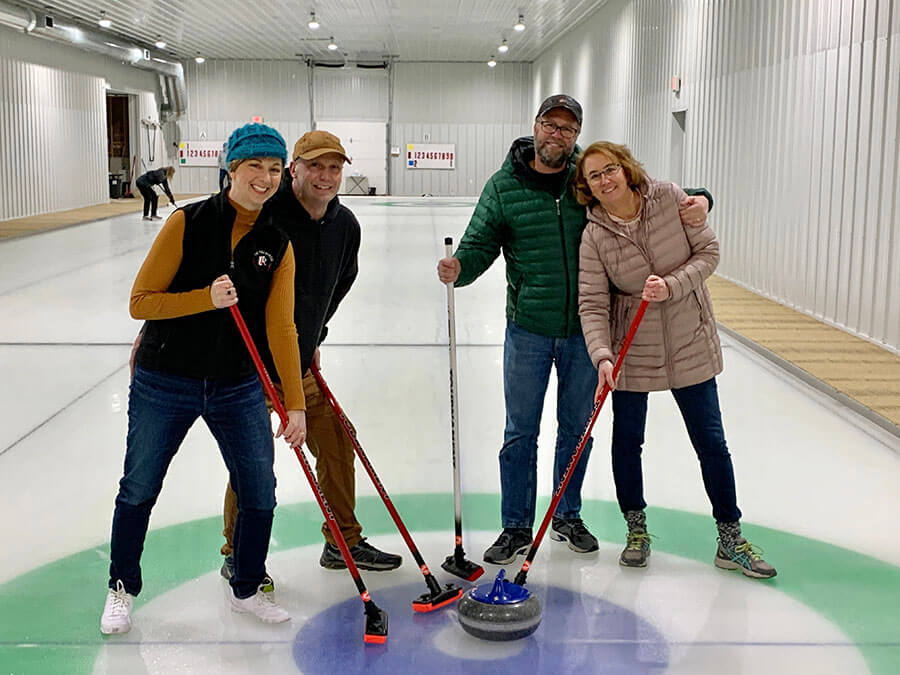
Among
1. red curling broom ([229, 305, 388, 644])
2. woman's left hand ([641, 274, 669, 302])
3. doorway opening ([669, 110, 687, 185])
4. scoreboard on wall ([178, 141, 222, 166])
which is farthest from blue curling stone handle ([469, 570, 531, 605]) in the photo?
scoreboard on wall ([178, 141, 222, 166])

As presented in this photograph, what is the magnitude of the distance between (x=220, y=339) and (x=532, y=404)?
4.39 ft

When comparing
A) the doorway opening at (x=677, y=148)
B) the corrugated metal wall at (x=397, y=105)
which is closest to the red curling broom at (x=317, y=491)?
the doorway opening at (x=677, y=148)

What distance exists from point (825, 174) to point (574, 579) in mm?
7242

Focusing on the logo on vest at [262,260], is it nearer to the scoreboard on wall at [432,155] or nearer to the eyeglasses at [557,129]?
the eyeglasses at [557,129]

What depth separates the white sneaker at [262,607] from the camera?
340 cm

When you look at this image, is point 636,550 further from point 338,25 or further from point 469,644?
point 338,25

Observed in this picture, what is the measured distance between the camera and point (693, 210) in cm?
366

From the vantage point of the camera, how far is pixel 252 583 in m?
3.40

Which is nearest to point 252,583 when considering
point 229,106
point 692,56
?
point 692,56

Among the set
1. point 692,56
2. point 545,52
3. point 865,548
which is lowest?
point 865,548

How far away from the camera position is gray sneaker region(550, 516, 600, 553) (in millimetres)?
4074

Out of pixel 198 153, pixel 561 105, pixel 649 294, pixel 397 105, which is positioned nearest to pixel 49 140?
pixel 198 153

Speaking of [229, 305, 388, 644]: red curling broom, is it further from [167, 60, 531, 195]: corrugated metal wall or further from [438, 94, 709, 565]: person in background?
[167, 60, 531, 195]: corrugated metal wall

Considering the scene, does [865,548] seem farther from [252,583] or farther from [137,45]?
[137,45]
